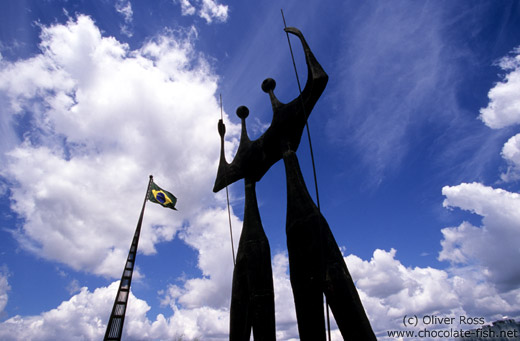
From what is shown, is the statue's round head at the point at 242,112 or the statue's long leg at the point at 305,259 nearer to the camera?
the statue's long leg at the point at 305,259

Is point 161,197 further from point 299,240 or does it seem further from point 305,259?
point 305,259

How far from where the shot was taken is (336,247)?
509 cm

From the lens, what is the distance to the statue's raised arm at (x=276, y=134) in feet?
20.2

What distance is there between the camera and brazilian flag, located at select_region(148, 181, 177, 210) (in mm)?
13497

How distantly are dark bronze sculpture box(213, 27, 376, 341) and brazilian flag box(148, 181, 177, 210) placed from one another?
6.82 m

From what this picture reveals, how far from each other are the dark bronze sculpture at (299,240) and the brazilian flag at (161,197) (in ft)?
22.4

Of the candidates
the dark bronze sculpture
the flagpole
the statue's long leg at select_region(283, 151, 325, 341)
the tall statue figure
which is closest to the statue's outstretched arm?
the dark bronze sculpture

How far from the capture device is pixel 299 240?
527cm

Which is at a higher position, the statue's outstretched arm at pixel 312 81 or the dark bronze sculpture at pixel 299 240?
the statue's outstretched arm at pixel 312 81

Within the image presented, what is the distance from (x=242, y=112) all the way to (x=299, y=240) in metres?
4.58

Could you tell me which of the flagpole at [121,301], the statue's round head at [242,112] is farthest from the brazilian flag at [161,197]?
the statue's round head at [242,112]

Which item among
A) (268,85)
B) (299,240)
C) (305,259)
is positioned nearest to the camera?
(305,259)

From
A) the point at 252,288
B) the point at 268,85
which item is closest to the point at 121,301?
the point at 252,288

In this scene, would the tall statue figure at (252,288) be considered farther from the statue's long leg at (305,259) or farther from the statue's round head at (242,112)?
the statue's round head at (242,112)
